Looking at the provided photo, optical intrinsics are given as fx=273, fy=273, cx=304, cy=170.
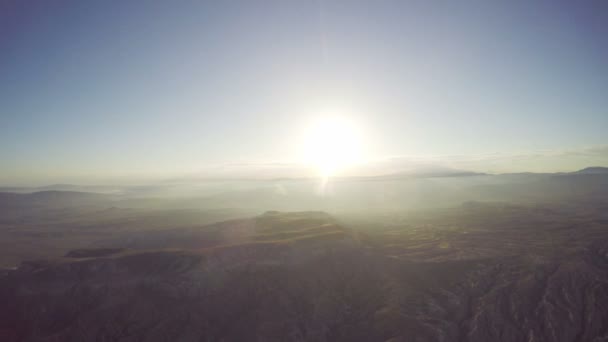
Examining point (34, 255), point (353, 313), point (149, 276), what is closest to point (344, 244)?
point (353, 313)

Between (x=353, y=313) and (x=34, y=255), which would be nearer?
(x=353, y=313)

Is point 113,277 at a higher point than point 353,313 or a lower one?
higher

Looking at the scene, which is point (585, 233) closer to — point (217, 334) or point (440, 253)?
point (440, 253)

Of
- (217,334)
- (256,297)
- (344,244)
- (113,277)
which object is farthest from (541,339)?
(113,277)

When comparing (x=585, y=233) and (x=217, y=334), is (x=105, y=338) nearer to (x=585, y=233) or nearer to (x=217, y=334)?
(x=217, y=334)

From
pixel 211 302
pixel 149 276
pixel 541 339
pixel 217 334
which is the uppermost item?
pixel 149 276

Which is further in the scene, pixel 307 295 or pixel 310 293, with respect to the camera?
pixel 310 293

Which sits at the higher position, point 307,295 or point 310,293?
point 310,293

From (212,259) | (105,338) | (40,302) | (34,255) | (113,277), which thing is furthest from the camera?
(34,255)

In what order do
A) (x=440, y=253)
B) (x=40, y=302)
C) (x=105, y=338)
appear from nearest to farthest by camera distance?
(x=105, y=338), (x=40, y=302), (x=440, y=253)
